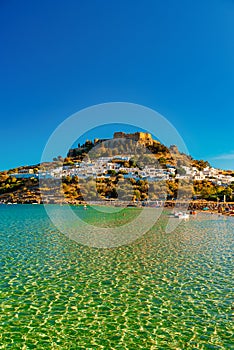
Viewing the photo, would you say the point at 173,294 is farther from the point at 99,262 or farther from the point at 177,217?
the point at 177,217

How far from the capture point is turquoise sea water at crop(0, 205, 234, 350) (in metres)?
6.51

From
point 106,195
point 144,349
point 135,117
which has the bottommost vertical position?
point 144,349

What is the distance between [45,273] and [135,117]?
81.8 ft

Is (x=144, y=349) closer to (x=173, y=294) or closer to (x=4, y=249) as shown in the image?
(x=173, y=294)

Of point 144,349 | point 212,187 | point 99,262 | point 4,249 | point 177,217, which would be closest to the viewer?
point 144,349

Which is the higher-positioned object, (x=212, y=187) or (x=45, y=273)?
(x=212, y=187)

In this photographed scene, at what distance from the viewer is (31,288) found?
31.2 ft

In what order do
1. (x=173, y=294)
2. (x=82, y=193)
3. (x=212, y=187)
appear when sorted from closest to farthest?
(x=173, y=294), (x=212, y=187), (x=82, y=193)

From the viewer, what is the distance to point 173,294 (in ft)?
30.1

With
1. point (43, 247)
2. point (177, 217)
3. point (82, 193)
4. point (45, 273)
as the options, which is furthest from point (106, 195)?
point (45, 273)

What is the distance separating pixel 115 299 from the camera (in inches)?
344

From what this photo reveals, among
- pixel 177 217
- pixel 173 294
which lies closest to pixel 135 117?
pixel 177 217

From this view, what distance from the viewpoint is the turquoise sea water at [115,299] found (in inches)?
256

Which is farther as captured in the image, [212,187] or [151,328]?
[212,187]
